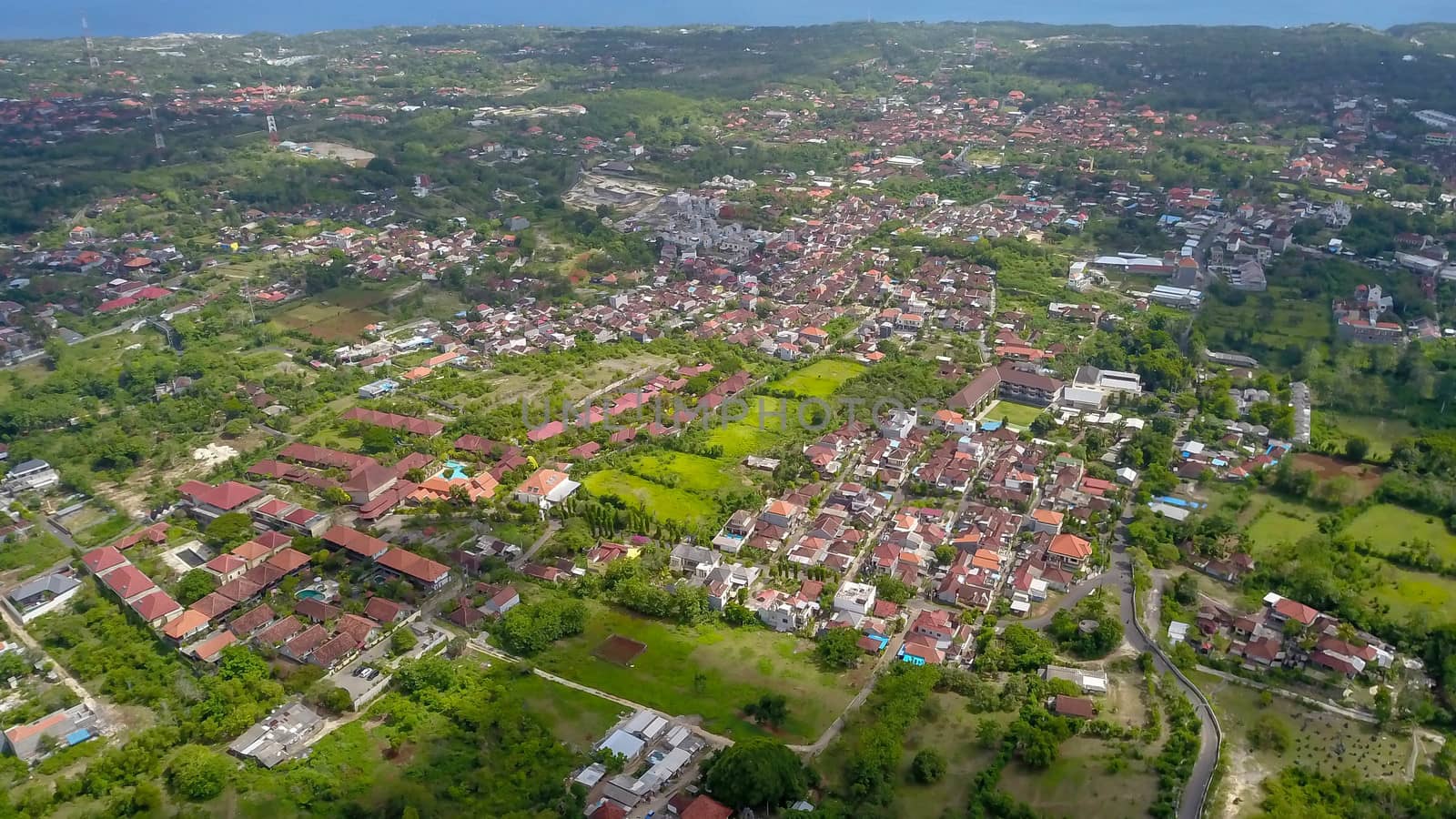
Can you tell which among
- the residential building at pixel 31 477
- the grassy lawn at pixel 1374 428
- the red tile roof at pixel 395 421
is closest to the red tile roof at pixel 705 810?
the red tile roof at pixel 395 421

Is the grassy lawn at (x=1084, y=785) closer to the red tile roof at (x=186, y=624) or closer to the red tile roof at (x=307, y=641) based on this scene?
the red tile roof at (x=307, y=641)

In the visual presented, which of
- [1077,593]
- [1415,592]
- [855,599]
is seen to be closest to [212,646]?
[855,599]

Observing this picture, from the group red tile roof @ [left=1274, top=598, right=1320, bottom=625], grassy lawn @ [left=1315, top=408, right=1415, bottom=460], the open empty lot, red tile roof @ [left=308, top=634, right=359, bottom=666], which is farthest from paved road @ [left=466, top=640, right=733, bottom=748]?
grassy lawn @ [left=1315, top=408, right=1415, bottom=460]

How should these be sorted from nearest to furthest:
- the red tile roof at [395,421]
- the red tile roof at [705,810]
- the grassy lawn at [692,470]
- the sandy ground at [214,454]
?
the red tile roof at [705,810] → the grassy lawn at [692,470] → the sandy ground at [214,454] → the red tile roof at [395,421]

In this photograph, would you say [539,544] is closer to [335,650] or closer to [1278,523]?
[335,650]

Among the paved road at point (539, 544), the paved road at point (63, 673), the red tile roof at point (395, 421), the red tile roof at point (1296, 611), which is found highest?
the red tile roof at point (395, 421)

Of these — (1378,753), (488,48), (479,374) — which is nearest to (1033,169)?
(479,374)

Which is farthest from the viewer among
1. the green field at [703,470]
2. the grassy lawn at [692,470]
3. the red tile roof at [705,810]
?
the grassy lawn at [692,470]

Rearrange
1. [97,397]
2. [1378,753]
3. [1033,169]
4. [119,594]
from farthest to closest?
[1033,169]
[97,397]
[119,594]
[1378,753]

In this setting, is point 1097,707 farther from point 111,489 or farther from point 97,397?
point 97,397
